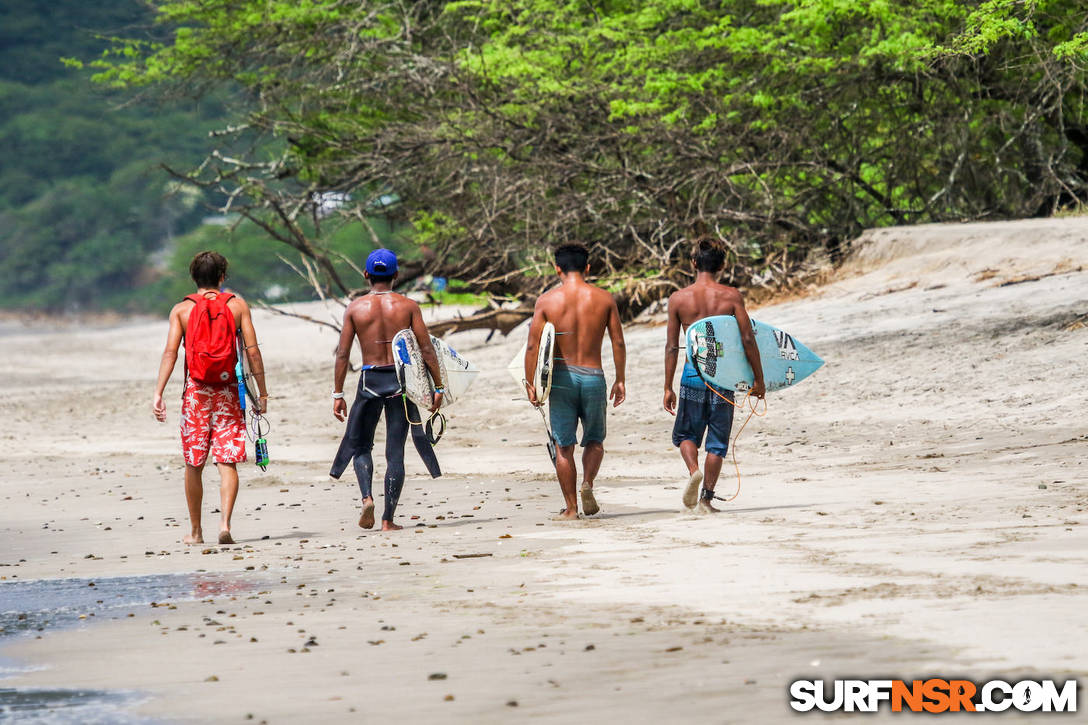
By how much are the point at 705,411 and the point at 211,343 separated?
9.09 feet

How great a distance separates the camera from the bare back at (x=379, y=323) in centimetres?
832

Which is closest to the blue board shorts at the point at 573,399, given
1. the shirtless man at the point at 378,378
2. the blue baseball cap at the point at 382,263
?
the shirtless man at the point at 378,378

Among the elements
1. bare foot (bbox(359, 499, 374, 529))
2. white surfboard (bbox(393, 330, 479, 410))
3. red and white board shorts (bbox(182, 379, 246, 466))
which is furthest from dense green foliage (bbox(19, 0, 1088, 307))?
red and white board shorts (bbox(182, 379, 246, 466))

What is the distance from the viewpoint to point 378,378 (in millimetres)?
8297

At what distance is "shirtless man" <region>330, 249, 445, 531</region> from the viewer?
8.30 meters

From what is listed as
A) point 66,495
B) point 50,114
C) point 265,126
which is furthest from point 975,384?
point 50,114

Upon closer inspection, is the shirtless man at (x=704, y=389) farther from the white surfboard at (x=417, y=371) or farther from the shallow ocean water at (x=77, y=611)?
the shallow ocean water at (x=77, y=611)

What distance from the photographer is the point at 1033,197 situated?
22.8 m

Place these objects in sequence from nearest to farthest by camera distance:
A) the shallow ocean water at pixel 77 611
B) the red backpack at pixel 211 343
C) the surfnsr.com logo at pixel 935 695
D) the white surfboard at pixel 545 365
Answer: the surfnsr.com logo at pixel 935 695, the shallow ocean water at pixel 77 611, the red backpack at pixel 211 343, the white surfboard at pixel 545 365

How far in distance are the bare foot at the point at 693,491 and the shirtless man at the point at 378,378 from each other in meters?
1.51

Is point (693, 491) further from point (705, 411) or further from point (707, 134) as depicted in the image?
point (707, 134)

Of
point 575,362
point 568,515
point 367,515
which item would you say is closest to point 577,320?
point 575,362

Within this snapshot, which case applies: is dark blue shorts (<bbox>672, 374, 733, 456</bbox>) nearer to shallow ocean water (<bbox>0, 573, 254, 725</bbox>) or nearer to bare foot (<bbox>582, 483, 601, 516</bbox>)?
bare foot (<bbox>582, 483, 601, 516</bbox>)

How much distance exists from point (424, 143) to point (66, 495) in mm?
12791
